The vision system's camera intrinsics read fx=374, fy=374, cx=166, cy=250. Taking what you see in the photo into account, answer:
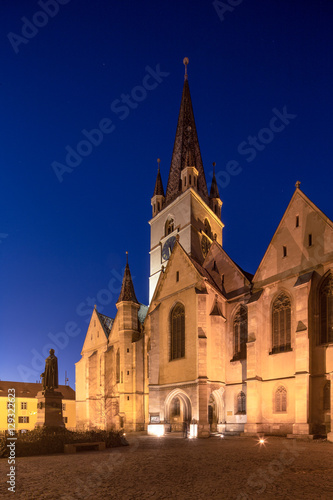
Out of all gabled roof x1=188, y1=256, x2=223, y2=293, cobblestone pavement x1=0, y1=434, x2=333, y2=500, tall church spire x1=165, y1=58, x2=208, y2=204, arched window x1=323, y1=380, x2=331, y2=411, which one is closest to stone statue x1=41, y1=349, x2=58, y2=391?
cobblestone pavement x1=0, y1=434, x2=333, y2=500

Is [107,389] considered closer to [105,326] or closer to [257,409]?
[105,326]

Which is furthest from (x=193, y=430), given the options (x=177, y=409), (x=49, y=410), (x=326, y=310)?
(x=326, y=310)

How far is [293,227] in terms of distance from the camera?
24516 mm

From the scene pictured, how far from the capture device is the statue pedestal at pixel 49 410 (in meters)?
17.9

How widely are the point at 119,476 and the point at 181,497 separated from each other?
2845mm

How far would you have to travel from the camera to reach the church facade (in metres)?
21.1

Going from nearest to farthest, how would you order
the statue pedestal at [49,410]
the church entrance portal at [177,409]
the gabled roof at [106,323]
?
the statue pedestal at [49,410]
the church entrance portal at [177,409]
the gabled roof at [106,323]

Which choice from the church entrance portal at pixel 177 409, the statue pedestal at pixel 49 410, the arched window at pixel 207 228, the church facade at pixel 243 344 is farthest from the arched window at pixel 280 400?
the arched window at pixel 207 228

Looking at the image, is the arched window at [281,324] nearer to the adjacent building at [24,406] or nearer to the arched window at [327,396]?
the arched window at [327,396]

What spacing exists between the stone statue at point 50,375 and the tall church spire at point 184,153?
31.2 metres

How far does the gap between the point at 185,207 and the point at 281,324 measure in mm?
23645

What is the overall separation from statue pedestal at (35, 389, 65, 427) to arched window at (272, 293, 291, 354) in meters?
13.3

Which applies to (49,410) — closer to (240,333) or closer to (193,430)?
(193,430)

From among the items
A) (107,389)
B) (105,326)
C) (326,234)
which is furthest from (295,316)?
(105,326)
